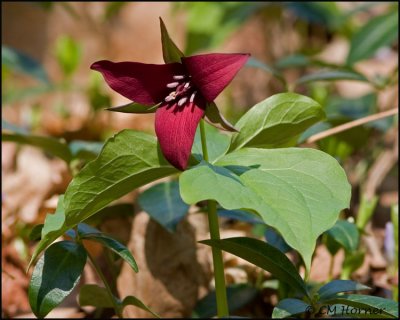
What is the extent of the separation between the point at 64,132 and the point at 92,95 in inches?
10.3

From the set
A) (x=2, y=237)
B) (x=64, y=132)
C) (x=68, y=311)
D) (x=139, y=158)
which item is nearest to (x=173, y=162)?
(x=139, y=158)

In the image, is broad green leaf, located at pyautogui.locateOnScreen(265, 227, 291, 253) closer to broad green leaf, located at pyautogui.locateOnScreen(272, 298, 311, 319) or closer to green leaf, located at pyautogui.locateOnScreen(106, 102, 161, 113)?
broad green leaf, located at pyautogui.locateOnScreen(272, 298, 311, 319)

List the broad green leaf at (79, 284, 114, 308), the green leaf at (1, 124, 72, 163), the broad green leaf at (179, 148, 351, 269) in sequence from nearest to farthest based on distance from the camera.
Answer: the broad green leaf at (179, 148, 351, 269), the broad green leaf at (79, 284, 114, 308), the green leaf at (1, 124, 72, 163)

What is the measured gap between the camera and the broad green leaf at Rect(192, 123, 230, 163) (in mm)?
1100

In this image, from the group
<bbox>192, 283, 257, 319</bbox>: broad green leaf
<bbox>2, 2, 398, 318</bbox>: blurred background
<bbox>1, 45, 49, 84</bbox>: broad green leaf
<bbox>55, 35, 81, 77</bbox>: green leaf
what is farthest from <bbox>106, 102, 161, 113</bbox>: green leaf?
<bbox>55, 35, 81, 77</bbox>: green leaf

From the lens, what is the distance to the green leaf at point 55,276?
3.39 feet

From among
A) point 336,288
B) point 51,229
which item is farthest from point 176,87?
point 336,288

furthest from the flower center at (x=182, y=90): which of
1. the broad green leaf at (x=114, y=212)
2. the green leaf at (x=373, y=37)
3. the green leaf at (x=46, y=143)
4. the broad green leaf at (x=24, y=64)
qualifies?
the broad green leaf at (x=24, y=64)

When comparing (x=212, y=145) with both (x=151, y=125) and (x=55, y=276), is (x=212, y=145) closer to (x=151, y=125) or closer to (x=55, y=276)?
(x=55, y=276)

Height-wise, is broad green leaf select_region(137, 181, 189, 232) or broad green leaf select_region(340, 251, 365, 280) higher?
broad green leaf select_region(137, 181, 189, 232)

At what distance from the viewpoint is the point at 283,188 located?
0.94 meters

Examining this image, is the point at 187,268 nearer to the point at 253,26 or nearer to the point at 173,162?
the point at 173,162

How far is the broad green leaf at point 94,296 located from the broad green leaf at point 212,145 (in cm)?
29

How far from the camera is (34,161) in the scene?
8.51ft
